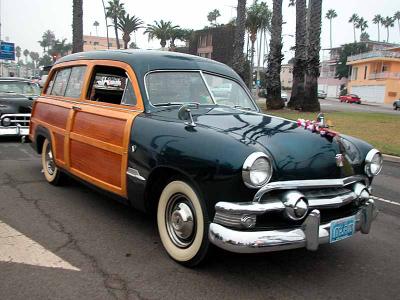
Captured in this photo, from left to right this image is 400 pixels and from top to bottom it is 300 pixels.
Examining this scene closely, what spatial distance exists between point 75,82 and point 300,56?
16329mm

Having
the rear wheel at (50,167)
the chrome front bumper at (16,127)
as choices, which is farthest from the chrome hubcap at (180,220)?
the chrome front bumper at (16,127)

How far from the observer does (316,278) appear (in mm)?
3691

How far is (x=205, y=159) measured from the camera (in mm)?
3432

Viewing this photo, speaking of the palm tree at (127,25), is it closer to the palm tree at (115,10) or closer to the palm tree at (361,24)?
the palm tree at (115,10)

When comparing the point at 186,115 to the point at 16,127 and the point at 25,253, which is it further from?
the point at 16,127

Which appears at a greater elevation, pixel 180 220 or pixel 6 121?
pixel 6 121

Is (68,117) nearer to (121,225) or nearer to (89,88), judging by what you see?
(89,88)

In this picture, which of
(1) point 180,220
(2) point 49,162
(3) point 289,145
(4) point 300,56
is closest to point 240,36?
(4) point 300,56

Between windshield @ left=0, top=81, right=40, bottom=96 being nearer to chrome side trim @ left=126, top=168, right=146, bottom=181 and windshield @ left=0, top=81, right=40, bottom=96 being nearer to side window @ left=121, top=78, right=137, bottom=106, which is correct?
side window @ left=121, top=78, right=137, bottom=106

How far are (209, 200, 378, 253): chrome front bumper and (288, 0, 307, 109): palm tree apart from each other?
57.0 ft

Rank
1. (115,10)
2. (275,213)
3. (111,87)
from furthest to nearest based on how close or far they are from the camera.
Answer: (115,10) → (111,87) → (275,213)

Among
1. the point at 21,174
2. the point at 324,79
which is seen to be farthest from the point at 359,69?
the point at 21,174

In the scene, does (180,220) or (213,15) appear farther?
(213,15)

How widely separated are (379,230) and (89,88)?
12.2ft
